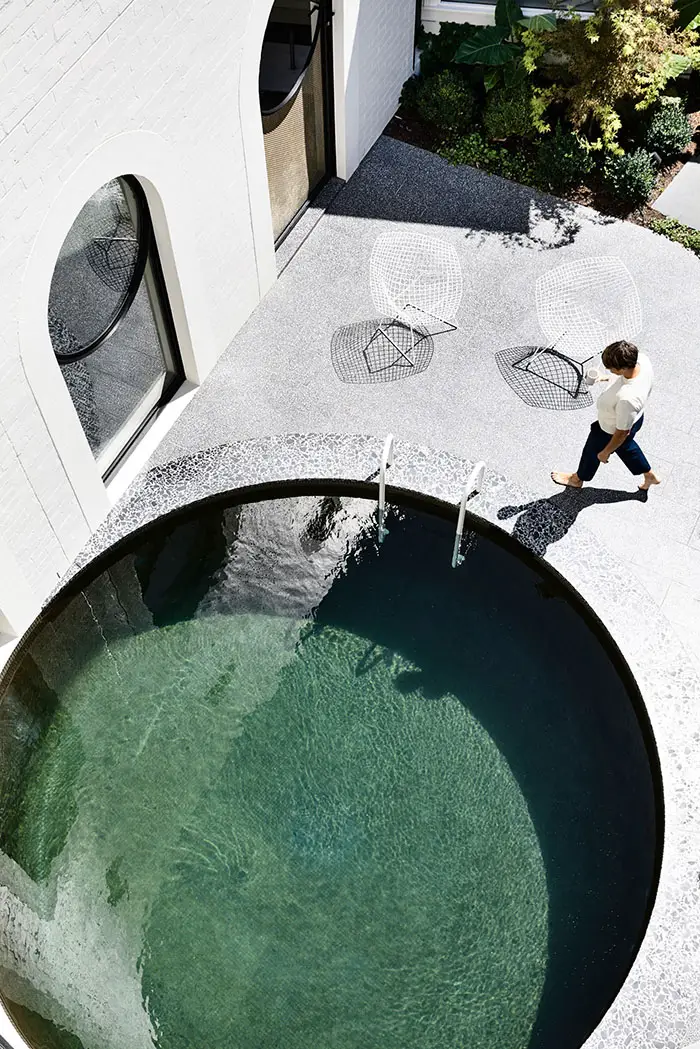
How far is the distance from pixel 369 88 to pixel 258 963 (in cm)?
1090

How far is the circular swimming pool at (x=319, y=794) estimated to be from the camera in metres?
7.66

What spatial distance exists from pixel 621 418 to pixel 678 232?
4991 mm

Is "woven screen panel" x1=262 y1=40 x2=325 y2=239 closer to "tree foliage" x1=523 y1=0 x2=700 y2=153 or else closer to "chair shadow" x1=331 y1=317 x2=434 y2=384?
"chair shadow" x1=331 y1=317 x2=434 y2=384

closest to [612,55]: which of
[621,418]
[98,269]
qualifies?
[621,418]

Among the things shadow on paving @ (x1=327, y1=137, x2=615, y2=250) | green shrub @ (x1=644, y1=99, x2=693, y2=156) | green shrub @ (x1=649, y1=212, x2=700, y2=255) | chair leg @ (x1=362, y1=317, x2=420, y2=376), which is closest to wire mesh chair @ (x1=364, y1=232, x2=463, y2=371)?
chair leg @ (x1=362, y1=317, x2=420, y2=376)

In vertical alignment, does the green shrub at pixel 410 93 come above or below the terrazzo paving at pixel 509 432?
above

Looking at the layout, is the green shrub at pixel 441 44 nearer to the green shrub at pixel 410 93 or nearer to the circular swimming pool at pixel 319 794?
the green shrub at pixel 410 93

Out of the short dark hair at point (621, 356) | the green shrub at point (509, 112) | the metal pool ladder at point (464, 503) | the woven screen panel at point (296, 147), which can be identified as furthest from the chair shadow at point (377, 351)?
the green shrub at point (509, 112)

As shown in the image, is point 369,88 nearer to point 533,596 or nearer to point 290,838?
point 533,596

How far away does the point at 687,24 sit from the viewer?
1302 centimetres

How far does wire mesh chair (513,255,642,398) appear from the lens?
11.2 m

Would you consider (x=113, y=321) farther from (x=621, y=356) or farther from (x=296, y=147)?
(x=621, y=356)

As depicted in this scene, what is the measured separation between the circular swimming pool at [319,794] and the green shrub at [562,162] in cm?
579

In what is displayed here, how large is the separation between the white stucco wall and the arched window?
232 millimetres
